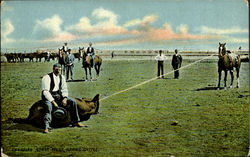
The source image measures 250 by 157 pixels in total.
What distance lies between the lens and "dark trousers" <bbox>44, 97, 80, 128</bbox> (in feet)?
16.9

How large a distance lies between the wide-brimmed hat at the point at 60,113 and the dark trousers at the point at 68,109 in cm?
7

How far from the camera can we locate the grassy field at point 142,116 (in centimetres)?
518

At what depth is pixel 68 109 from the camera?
5.32 metres

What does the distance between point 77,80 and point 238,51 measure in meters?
3.01

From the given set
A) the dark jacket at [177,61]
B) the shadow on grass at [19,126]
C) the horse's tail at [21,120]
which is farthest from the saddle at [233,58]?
the horse's tail at [21,120]

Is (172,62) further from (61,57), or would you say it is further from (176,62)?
(61,57)

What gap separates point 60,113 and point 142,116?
1.40m

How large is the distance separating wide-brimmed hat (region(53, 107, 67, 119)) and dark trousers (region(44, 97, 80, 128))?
0.07 m

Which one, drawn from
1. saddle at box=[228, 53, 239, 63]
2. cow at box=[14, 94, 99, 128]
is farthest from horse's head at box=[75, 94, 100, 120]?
saddle at box=[228, 53, 239, 63]

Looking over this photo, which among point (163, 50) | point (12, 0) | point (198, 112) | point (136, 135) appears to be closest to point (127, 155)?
point (136, 135)

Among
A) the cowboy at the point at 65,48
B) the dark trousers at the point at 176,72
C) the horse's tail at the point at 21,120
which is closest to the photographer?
the horse's tail at the point at 21,120

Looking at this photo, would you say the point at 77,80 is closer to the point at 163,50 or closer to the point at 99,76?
the point at 99,76

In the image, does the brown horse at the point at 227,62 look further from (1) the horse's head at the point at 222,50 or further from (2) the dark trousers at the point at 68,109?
(2) the dark trousers at the point at 68,109

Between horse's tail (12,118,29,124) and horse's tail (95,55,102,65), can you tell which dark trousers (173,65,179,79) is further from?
horse's tail (12,118,29,124)
